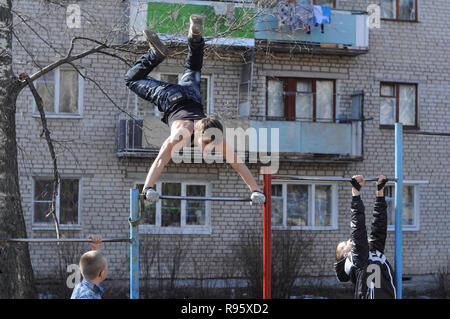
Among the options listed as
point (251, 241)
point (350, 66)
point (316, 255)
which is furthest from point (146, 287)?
point (350, 66)

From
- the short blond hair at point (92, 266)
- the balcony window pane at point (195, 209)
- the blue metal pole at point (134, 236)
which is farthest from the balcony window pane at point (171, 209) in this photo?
the short blond hair at point (92, 266)

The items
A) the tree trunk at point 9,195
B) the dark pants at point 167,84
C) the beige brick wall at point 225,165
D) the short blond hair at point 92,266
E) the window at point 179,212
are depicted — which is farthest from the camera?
the window at point 179,212

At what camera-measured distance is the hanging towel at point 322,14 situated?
14289mm

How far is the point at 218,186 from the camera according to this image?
48.5 ft

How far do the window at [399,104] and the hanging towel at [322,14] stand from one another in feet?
8.01

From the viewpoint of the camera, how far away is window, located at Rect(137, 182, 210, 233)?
14.5 m

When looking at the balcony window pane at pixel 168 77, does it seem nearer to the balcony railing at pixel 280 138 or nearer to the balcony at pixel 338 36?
the balcony railing at pixel 280 138

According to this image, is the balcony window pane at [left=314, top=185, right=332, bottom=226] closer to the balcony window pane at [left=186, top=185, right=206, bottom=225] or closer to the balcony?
the balcony window pane at [left=186, top=185, right=206, bottom=225]

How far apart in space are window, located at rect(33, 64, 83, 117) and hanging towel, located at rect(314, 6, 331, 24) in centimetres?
505

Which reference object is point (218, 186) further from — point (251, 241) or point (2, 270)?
point (2, 270)

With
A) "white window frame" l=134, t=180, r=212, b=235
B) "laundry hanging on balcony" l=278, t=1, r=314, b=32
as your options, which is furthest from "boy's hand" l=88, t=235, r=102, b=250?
"white window frame" l=134, t=180, r=212, b=235
